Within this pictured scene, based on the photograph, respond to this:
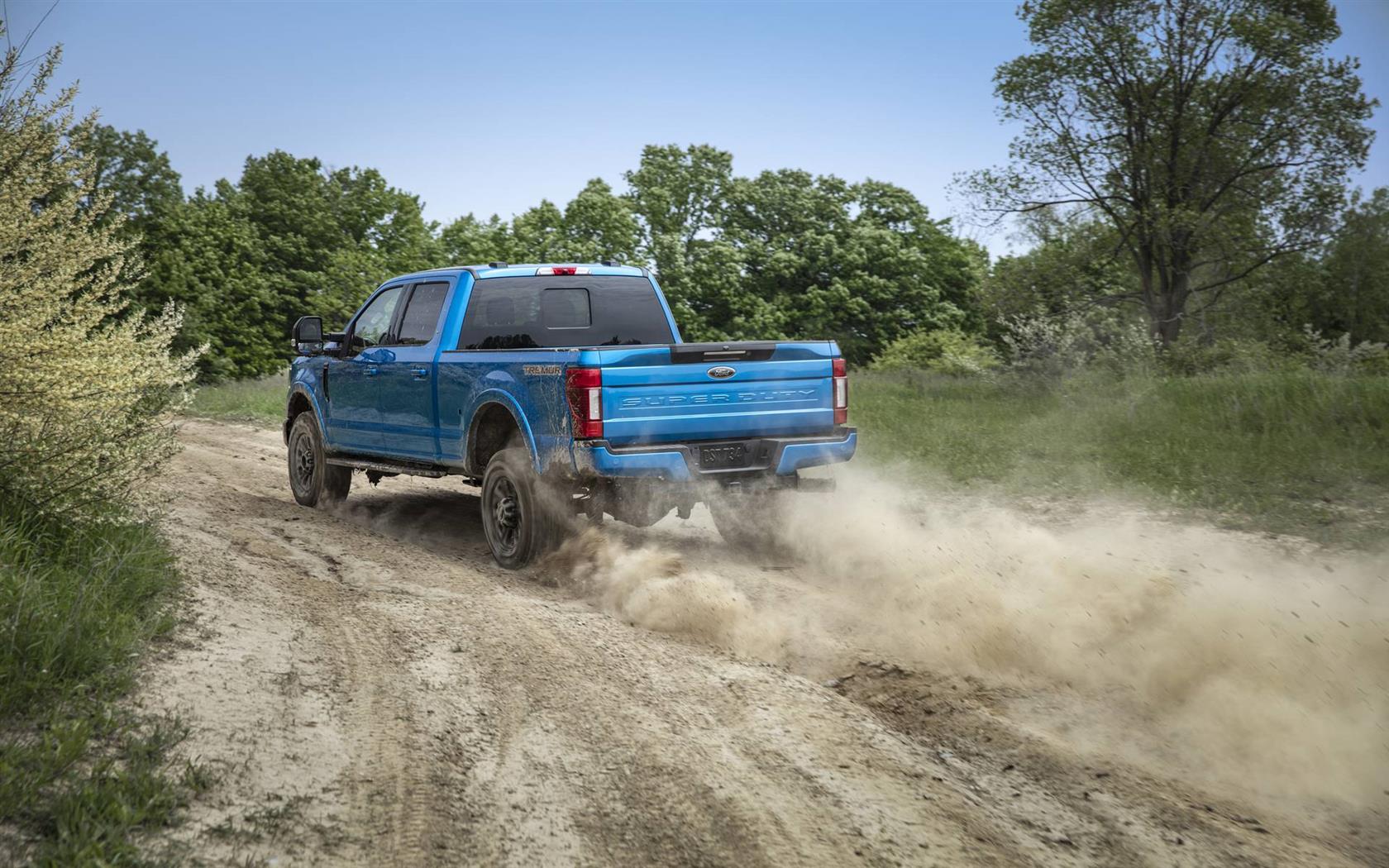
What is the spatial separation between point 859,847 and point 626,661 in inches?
82.7

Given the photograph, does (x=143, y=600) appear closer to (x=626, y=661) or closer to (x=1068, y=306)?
(x=626, y=661)

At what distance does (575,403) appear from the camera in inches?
274

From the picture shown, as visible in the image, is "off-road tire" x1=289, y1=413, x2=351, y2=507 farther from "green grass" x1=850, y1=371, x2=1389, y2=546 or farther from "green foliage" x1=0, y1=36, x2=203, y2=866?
"green grass" x1=850, y1=371, x2=1389, y2=546

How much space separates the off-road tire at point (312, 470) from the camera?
10.4m

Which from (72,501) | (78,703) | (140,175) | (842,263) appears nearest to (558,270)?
(72,501)

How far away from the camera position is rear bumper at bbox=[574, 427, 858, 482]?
6.98 metres

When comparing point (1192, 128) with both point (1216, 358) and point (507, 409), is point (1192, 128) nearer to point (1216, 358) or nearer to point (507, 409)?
point (1216, 358)

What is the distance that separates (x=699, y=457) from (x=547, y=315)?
197cm

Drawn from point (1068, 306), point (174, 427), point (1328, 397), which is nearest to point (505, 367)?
point (174, 427)

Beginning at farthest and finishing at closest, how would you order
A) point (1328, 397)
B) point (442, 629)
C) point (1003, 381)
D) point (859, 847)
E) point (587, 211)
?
point (587, 211), point (1003, 381), point (1328, 397), point (442, 629), point (859, 847)

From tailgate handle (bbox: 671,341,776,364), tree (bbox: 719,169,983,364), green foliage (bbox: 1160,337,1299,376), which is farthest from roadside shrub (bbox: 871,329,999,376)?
tailgate handle (bbox: 671,341,776,364)

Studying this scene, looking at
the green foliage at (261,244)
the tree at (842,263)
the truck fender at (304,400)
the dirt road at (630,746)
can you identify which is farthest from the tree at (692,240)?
the dirt road at (630,746)

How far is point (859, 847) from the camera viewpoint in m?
3.44

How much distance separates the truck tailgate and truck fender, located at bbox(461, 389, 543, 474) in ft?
2.11
